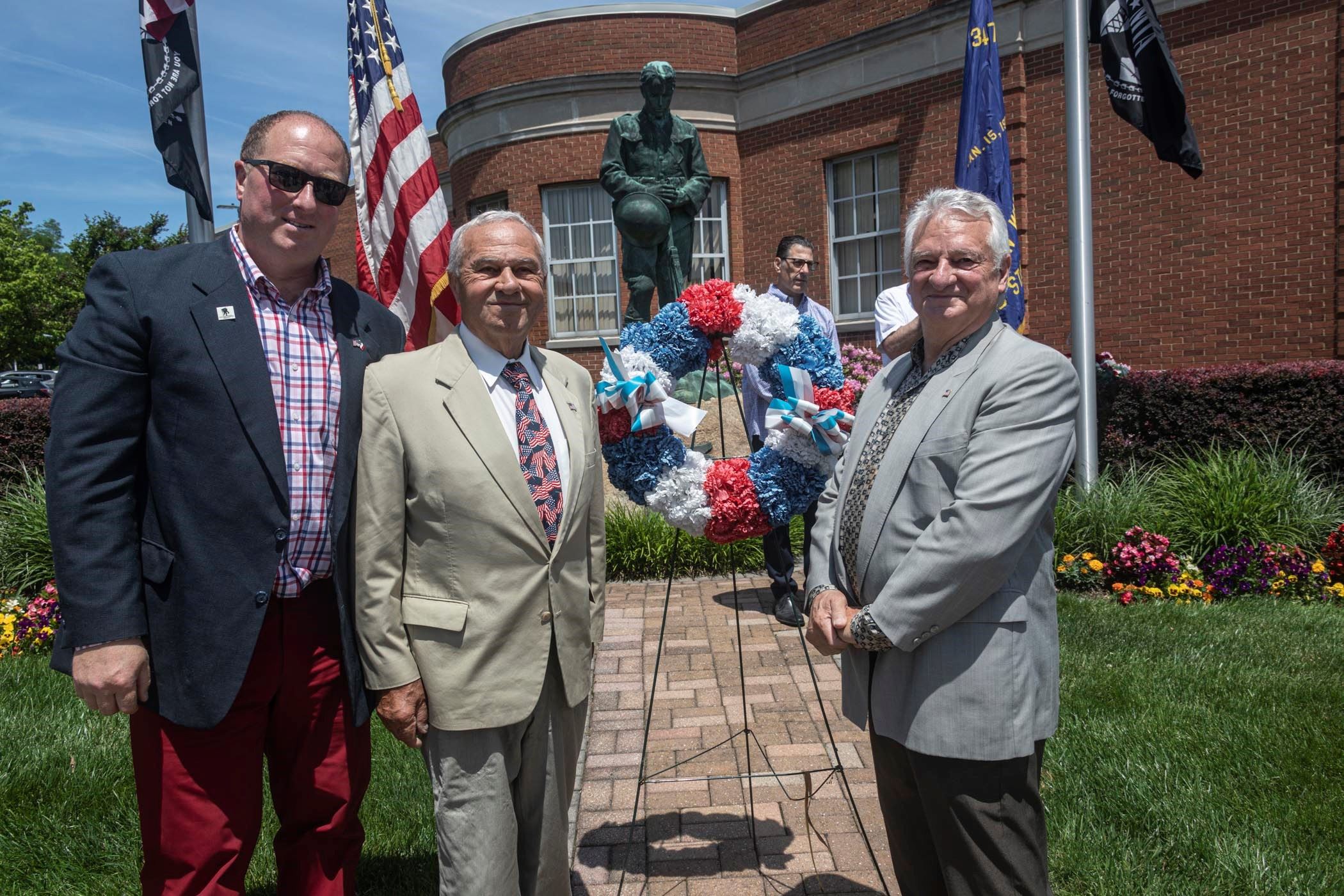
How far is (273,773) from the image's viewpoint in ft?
7.60

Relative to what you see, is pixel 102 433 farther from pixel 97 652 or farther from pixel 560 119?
pixel 560 119

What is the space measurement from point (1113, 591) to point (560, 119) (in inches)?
464

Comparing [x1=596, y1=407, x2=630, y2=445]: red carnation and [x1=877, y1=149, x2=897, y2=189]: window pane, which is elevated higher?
[x1=877, y1=149, x2=897, y2=189]: window pane

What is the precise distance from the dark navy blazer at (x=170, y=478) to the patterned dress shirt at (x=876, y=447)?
1.37m

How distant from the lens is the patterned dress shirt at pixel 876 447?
2201 mm

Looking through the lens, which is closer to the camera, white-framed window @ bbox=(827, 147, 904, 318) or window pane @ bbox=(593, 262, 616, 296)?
white-framed window @ bbox=(827, 147, 904, 318)

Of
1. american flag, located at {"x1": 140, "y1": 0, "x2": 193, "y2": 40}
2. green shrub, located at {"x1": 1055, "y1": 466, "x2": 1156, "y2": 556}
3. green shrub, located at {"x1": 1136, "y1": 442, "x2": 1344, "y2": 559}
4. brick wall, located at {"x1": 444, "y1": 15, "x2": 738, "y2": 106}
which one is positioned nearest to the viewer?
american flag, located at {"x1": 140, "y1": 0, "x2": 193, "y2": 40}

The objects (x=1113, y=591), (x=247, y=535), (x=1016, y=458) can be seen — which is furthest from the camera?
(x=1113, y=591)

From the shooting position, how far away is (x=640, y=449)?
3.26 meters

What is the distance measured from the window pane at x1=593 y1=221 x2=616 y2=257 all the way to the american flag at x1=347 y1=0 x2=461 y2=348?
29.3ft

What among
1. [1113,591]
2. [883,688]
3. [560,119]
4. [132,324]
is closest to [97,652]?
[132,324]

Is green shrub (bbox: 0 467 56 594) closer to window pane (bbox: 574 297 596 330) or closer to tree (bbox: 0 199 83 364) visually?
window pane (bbox: 574 297 596 330)

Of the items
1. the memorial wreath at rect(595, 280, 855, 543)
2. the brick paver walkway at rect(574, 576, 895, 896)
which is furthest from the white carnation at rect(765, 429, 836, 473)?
the brick paver walkway at rect(574, 576, 895, 896)

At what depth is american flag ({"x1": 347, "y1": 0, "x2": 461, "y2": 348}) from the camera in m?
6.11
